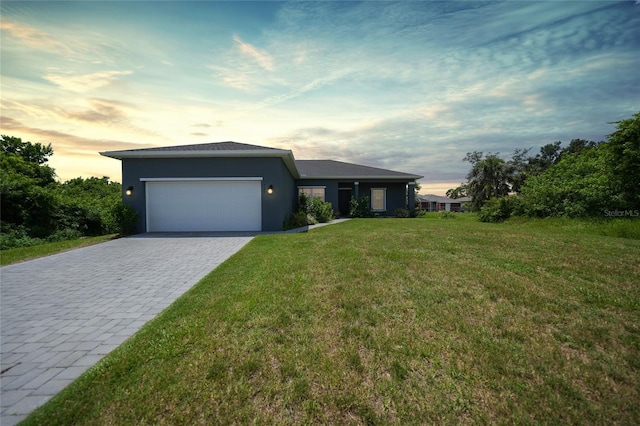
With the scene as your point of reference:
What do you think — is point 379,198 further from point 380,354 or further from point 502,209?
point 380,354

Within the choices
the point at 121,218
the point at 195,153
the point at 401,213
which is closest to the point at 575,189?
the point at 401,213

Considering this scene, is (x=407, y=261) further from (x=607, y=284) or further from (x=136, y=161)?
(x=136, y=161)

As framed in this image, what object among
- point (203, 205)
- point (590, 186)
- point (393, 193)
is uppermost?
point (393, 193)

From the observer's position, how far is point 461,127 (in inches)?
589

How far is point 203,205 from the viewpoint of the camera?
467 inches

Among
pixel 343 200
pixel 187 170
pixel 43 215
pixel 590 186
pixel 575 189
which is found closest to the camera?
pixel 43 215

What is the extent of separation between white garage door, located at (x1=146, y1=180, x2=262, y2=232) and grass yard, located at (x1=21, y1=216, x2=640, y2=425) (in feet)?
23.8

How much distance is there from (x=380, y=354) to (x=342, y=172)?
18.3 meters

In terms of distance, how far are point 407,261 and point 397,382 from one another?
3.80 m

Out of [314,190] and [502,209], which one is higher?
[314,190]

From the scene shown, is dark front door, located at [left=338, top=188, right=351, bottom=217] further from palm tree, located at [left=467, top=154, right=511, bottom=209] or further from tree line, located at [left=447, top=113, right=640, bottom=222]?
Answer: palm tree, located at [left=467, top=154, right=511, bottom=209]

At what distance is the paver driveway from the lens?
240 centimetres

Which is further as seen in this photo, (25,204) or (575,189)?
(575,189)

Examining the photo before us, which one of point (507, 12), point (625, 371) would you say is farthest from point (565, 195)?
point (625, 371)
